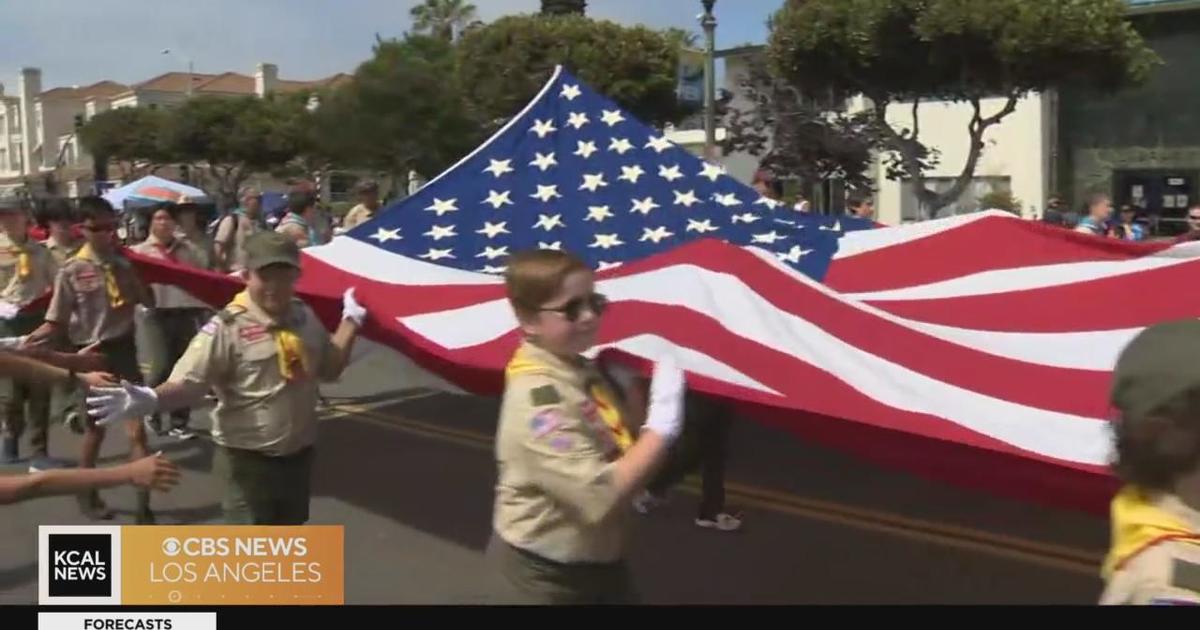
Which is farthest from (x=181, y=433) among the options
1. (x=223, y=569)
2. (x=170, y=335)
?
(x=223, y=569)

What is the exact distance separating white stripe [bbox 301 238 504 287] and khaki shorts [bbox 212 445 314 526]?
4.82 feet

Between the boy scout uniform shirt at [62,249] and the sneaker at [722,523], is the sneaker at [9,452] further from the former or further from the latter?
the sneaker at [722,523]

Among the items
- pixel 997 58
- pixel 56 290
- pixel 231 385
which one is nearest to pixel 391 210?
pixel 56 290

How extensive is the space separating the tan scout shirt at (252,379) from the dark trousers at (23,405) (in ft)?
9.72

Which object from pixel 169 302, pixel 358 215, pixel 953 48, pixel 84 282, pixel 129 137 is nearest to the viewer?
pixel 84 282

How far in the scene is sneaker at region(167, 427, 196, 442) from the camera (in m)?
6.58

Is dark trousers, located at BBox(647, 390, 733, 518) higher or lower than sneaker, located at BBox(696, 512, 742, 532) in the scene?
higher

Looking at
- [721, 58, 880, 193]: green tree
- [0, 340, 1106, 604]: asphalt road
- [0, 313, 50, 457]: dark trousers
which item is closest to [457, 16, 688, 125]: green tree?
[721, 58, 880, 193]: green tree

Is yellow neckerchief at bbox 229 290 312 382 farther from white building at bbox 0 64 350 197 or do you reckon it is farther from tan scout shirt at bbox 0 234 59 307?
white building at bbox 0 64 350 197

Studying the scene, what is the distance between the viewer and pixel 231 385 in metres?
3.14

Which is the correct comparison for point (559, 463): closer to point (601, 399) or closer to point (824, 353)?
point (601, 399)

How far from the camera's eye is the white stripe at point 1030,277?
4.41 metres

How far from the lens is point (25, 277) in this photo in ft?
19.7

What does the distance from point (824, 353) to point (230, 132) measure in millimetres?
35483
